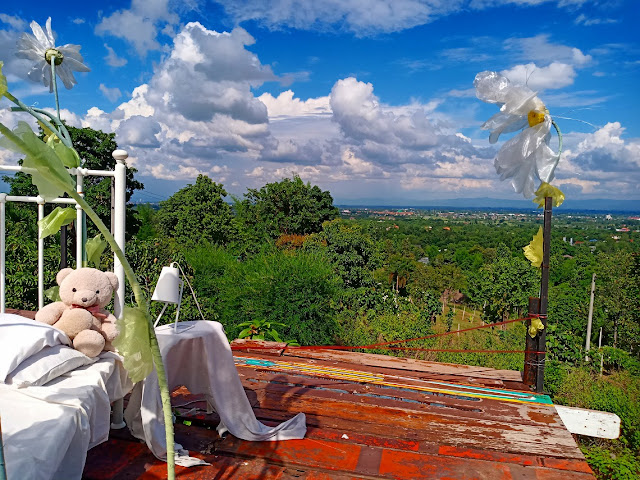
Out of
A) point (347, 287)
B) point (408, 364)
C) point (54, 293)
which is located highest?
point (54, 293)

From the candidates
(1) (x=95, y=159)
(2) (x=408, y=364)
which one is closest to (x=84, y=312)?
(2) (x=408, y=364)

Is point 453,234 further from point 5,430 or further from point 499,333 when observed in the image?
point 5,430

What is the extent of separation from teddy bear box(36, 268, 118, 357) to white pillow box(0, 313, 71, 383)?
0.05m

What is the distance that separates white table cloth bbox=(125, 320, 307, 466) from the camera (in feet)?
6.36

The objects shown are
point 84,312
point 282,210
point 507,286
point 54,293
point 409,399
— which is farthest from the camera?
point 507,286

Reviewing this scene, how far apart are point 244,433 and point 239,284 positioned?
3.52 metres

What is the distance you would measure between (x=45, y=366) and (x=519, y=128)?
188 centimetres

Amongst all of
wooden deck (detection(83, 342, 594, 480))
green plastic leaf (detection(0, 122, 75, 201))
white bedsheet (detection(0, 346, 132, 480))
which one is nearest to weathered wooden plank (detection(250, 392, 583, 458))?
wooden deck (detection(83, 342, 594, 480))

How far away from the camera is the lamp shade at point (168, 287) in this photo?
1.92 meters

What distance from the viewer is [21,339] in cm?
160

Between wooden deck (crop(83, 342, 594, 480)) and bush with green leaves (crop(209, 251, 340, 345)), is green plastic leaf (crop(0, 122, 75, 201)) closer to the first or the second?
wooden deck (crop(83, 342, 594, 480))

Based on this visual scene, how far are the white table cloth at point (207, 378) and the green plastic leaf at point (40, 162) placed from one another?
1323mm

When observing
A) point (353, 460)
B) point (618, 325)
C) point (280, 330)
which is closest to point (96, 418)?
point (353, 460)

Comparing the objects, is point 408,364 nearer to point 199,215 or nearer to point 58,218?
point 58,218
